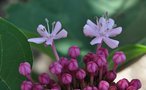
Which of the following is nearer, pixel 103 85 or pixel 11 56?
pixel 103 85

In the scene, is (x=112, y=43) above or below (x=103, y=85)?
above

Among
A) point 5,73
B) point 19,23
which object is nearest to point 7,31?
point 5,73

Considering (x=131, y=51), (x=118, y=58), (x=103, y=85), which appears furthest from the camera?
(x=131, y=51)

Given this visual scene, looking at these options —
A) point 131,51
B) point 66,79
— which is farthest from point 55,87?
point 131,51

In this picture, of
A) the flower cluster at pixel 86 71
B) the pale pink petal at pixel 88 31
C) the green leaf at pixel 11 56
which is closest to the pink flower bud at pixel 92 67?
the flower cluster at pixel 86 71

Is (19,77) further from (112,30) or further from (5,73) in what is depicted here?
(112,30)

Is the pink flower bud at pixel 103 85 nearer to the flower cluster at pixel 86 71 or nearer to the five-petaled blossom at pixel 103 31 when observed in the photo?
the flower cluster at pixel 86 71

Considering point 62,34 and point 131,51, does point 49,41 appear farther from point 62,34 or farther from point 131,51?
point 131,51
